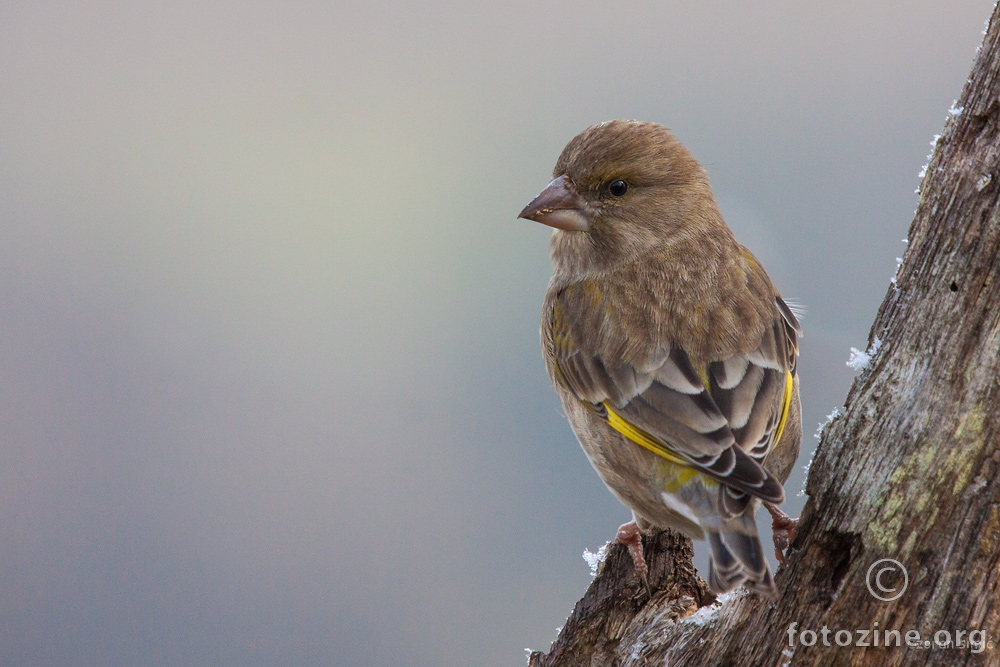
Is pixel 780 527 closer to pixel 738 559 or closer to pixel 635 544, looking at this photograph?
pixel 738 559

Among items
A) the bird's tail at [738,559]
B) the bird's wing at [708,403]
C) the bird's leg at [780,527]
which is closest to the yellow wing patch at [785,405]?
the bird's wing at [708,403]

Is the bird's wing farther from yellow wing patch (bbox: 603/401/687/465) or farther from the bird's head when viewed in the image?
the bird's head

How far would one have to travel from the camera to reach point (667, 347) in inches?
161

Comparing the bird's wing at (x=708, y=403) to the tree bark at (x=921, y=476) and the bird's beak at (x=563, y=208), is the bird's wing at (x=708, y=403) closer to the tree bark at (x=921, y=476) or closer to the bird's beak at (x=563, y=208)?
the tree bark at (x=921, y=476)

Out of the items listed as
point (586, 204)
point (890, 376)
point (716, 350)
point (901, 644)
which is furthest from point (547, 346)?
point (901, 644)

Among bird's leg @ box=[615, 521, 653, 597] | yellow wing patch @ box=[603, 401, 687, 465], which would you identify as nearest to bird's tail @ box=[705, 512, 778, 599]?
yellow wing patch @ box=[603, 401, 687, 465]

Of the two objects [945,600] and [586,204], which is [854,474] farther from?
[586,204]

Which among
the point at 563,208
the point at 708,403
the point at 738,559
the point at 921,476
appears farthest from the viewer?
the point at 563,208

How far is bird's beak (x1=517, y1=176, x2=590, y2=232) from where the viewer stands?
4.65 m

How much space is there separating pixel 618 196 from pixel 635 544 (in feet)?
5.54

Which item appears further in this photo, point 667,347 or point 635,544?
point 667,347

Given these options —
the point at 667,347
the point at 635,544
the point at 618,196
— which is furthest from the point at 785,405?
the point at 618,196

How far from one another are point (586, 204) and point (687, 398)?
1.27 metres

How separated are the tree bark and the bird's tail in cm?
7
